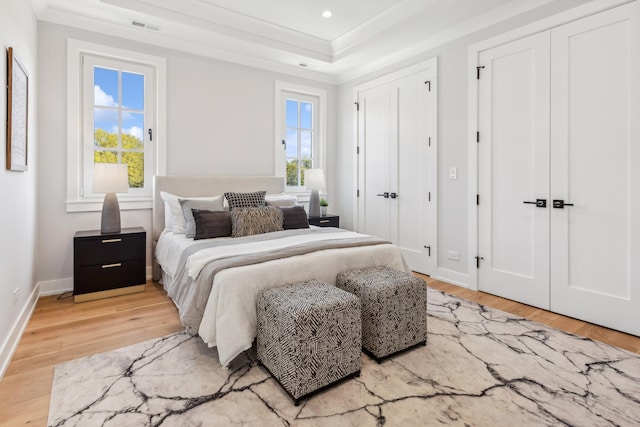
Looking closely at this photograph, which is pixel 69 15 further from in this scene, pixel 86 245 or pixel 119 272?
pixel 119 272

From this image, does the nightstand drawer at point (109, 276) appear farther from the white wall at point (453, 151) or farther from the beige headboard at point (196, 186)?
the white wall at point (453, 151)

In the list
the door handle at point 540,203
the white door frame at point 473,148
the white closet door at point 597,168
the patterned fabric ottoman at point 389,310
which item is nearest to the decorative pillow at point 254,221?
the patterned fabric ottoman at point 389,310

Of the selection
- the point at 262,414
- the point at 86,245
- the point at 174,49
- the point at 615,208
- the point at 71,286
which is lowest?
the point at 262,414

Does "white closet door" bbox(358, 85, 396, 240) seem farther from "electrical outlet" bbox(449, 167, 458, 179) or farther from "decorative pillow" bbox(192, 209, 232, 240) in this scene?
"decorative pillow" bbox(192, 209, 232, 240)

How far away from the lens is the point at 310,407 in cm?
165

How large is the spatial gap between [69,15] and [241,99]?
181 centimetres

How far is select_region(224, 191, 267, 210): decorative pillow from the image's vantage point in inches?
140

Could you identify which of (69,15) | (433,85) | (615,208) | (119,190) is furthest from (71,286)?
(615,208)

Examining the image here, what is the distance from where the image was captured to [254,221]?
317 cm

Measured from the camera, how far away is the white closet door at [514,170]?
2.94m

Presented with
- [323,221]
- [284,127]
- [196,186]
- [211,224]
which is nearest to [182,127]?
[196,186]

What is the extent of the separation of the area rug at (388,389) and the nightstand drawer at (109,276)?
3.87 feet

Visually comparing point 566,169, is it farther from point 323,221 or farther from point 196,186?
point 196,186

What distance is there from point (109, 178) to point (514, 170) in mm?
3765
